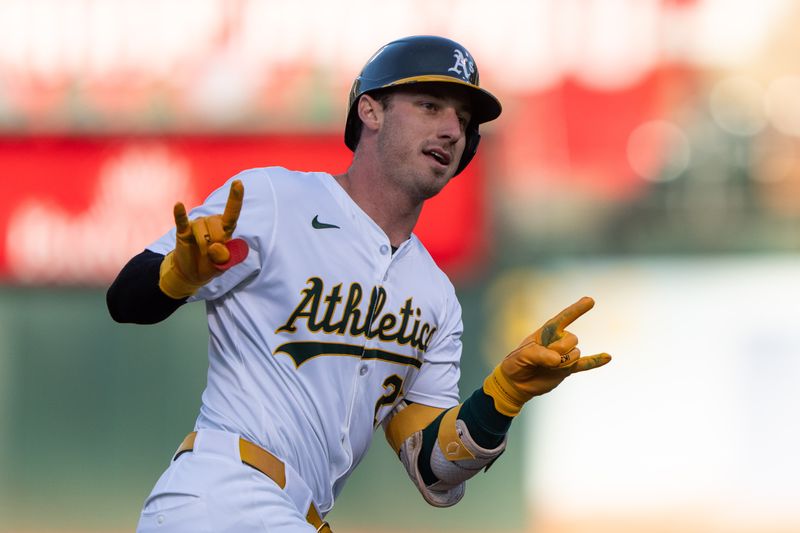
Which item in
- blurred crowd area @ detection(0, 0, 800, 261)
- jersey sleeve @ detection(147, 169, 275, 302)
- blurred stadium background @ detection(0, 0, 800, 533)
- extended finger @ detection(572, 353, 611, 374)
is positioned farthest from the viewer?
blurred crowd area @ detection(0, 0, 800, 261)

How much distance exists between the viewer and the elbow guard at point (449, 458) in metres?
4.02

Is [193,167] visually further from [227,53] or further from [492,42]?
[492,42]

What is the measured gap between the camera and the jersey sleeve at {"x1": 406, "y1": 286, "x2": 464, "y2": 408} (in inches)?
167

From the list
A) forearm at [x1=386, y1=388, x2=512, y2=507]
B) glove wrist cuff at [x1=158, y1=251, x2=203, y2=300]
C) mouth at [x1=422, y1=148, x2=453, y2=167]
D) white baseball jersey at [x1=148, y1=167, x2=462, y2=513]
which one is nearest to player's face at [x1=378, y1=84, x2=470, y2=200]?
mouth at [x1=422, y1=148, x2=453, y2=167]

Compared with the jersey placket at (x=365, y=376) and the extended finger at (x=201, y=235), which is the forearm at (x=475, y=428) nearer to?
the jersey placket at (x=365, y=376)

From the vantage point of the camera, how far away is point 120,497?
11.8 meters

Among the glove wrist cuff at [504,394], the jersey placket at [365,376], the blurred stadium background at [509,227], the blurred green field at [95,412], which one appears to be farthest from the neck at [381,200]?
the blurred green field at [95,412]

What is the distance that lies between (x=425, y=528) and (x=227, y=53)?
4.84 m

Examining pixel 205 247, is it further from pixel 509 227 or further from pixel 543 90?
pixel 543 90

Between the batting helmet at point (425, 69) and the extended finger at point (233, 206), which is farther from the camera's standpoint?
the batting helmet at point (425, 69)

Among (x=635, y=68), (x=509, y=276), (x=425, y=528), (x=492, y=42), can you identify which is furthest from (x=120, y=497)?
(x=635, y=68)

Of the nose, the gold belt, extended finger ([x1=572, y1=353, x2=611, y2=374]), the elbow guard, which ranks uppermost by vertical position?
the nose

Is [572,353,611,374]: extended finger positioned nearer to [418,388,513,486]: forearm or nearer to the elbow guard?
[418,388,513,486]: forearm

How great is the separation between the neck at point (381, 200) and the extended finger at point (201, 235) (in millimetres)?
838
